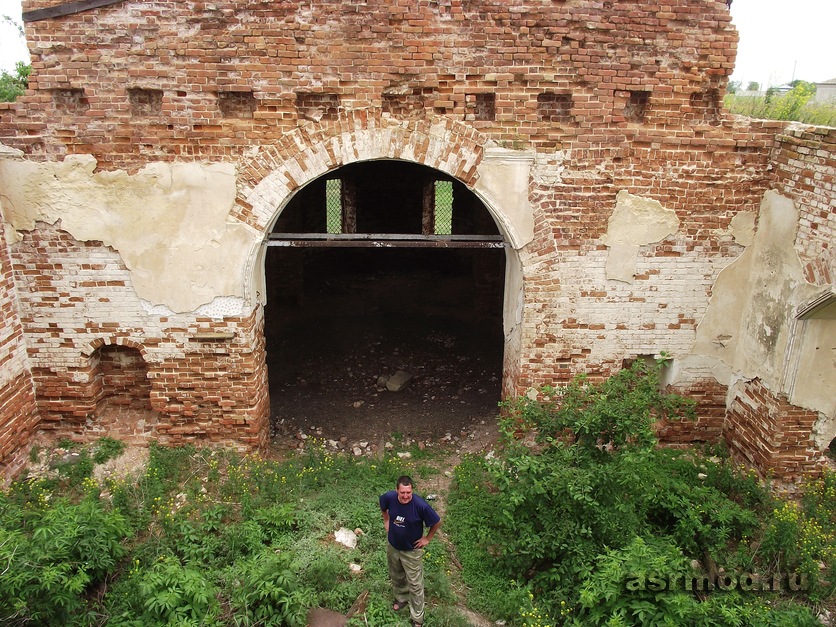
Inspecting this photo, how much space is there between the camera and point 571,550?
545 centimetres

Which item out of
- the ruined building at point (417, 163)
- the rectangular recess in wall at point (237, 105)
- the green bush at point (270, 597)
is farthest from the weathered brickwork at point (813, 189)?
the green bush at point (270, 597)

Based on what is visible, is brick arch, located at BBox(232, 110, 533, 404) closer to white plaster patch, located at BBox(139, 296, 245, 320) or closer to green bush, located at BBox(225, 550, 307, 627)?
white plaster patch, located at BBox(139, 296, 245, 320)

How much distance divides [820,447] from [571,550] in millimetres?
3153

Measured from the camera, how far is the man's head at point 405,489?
4.80m

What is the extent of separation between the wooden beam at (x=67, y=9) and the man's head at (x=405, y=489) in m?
5.03

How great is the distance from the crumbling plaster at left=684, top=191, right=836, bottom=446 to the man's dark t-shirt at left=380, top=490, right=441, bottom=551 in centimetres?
357

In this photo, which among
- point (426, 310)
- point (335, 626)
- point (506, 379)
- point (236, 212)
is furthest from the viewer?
point (426, 310)

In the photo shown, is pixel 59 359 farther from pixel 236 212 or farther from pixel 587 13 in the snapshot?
pixel 587 13

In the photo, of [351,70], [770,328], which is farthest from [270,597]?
[770,328]

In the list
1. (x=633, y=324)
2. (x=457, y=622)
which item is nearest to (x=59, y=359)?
(x=457, y=622)

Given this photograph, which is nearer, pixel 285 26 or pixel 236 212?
pixel 285 26

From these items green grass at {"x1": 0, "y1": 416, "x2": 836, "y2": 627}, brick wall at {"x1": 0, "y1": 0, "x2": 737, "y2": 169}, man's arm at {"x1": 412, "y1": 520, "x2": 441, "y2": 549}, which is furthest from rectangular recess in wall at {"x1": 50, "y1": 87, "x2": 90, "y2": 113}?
man's arm at {"x1": 412, "y1": 520, "x2": 441, "y2": 549}

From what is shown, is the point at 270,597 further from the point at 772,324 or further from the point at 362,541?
the point at 772,324

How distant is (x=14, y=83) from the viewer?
42.5ft
